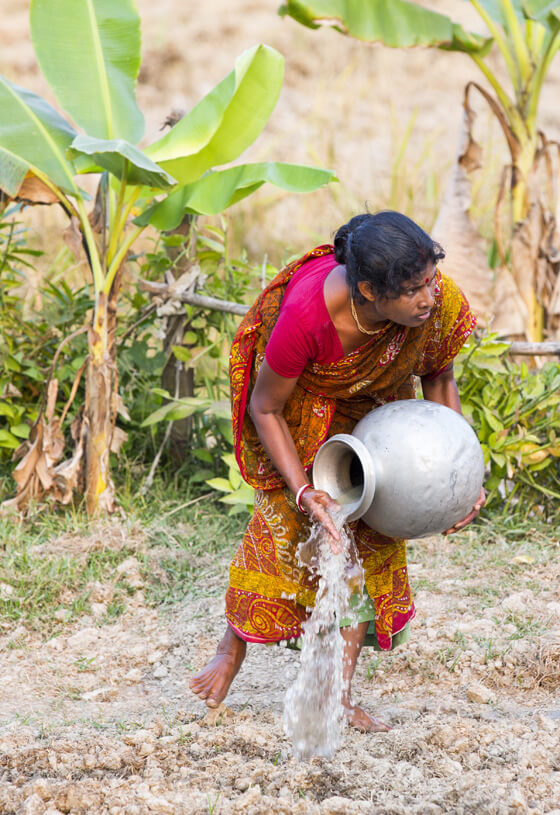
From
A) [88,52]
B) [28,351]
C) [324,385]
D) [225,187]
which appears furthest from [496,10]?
[324,385]

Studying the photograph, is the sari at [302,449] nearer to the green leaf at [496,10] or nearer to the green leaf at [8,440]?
the green leaf at [8,440]

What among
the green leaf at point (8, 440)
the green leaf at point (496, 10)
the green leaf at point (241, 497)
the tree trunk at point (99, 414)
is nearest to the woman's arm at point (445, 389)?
the green leaf at point (241, 497)

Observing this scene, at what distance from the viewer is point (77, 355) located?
432 centimetres

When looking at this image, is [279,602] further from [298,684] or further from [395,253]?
[395,253]

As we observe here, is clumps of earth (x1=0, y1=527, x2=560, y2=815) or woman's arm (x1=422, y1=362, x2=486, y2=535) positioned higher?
woman's arm (x1=422, y1=362, x2=486, y2=535)

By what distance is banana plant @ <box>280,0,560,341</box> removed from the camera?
4.94 meters

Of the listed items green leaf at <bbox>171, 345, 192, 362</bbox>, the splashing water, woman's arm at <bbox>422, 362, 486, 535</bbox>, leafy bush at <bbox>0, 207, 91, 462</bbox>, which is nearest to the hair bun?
woman's arm at <bbox>422, 362, 486, 535</bbox>

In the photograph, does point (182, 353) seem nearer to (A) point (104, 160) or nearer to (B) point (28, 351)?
(B) point (28, 351)

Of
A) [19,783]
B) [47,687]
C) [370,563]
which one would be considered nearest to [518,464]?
[370,563]

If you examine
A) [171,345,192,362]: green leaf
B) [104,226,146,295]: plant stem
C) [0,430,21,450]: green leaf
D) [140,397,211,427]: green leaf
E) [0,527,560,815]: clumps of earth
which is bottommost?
[0,527,560,815]: clumps of earth

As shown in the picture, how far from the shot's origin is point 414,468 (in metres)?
2.14

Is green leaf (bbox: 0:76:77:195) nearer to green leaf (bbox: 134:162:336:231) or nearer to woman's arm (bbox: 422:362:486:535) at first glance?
green leaf (bbox: 134:162:336:231)

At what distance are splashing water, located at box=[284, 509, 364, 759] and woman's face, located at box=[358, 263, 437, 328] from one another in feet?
1.86

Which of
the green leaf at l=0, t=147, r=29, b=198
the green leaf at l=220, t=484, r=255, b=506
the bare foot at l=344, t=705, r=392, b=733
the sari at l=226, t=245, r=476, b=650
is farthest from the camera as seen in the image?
the green leaf at l=220, t=484, r=255, b=506
